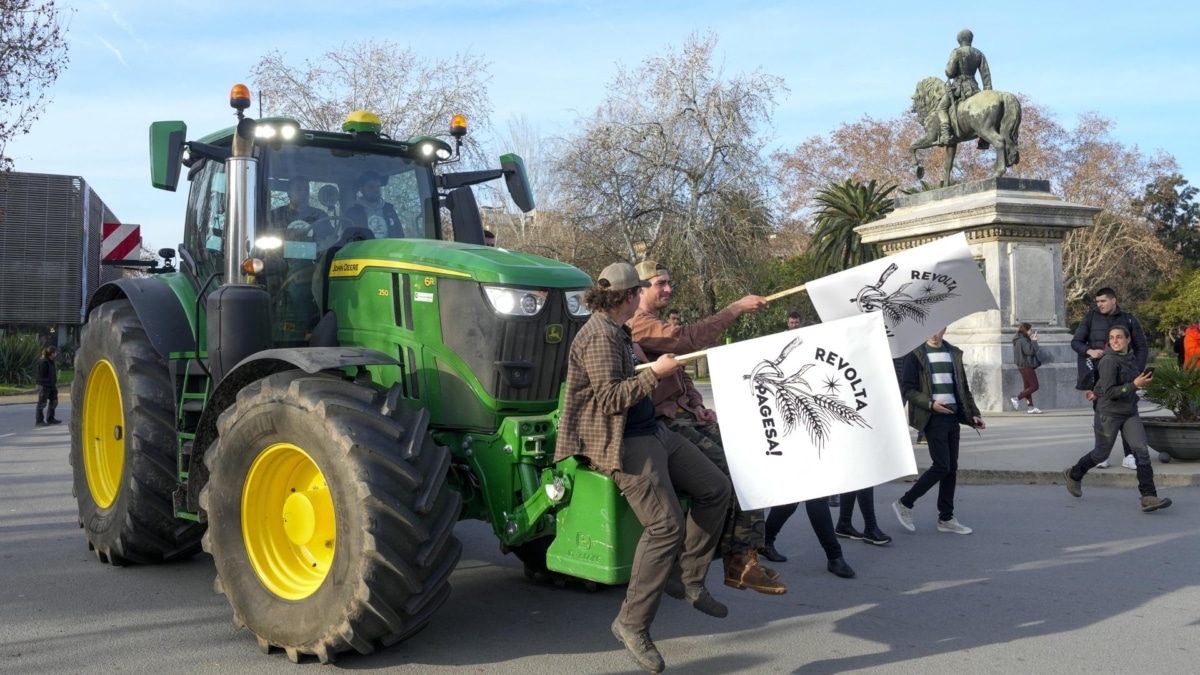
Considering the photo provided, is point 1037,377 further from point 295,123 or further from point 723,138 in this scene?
point 723,138

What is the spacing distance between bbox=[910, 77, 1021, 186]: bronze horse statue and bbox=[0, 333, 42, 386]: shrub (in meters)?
26.8

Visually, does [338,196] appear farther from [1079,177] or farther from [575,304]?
[1079,177]

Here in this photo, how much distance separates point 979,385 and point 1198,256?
53.7 m

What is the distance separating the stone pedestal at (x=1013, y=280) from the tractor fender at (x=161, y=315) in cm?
1476

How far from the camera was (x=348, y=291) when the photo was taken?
240 inches

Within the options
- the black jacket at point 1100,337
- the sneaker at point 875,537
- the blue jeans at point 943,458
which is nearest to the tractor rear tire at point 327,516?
the sneaker at point 875,537

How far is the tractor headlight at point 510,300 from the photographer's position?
540cm

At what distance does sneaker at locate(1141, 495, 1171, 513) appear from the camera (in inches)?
365

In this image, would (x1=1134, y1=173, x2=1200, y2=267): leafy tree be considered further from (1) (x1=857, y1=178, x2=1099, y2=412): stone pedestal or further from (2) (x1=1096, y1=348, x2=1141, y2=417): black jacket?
(2) (x1=1096, y1=348, x2=1141, y2=417): black jacket

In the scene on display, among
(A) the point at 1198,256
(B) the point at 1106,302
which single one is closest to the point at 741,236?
(B) the point at 1106,302

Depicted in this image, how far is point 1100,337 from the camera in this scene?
37.2 ft

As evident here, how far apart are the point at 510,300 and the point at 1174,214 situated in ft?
227

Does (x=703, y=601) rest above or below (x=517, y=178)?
below

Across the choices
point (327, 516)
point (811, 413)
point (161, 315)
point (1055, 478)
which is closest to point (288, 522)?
point (327, 516)
